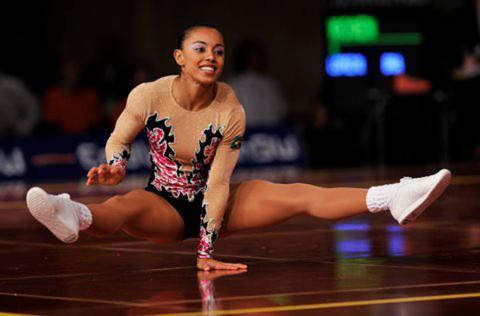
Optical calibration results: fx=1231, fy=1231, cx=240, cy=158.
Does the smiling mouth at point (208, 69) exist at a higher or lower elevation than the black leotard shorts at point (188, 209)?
higher

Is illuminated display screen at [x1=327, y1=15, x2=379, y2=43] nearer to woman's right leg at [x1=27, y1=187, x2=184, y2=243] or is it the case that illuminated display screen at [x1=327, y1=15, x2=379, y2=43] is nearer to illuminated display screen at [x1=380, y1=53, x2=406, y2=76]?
illuminated display screen at [x1=380, y1=53, x2=406, y2=76]

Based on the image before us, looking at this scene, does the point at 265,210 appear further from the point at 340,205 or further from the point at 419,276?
the point at 419,276

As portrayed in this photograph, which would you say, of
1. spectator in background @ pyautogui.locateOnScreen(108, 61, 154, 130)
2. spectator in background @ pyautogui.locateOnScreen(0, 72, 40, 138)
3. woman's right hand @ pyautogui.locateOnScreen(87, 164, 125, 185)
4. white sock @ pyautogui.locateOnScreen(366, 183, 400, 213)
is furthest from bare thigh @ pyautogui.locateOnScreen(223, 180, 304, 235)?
spectator in background @ pyautogui.locateOnScreen(0, 72, 40, 138)

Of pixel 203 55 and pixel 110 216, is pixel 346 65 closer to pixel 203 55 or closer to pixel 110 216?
pixel 203 55

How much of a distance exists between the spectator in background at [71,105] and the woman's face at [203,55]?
778 centimetres

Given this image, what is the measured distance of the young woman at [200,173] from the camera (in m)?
6.06

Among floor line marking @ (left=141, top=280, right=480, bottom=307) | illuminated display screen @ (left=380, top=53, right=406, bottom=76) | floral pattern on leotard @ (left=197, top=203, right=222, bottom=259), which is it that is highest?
illuminated display screen @ (left=380, top=53, right=406, bottom=76)

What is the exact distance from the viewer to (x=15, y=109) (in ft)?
45.2

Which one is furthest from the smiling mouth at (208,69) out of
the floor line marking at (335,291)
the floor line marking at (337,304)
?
the floor line marking at (337,304)

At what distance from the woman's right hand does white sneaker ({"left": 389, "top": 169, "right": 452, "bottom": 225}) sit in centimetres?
132

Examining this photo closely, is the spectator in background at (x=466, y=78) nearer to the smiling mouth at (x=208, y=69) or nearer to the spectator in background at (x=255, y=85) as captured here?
the spectator in background at (x=255, y=85)

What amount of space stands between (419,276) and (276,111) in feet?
28.9

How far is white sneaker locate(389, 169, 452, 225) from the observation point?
226 inches

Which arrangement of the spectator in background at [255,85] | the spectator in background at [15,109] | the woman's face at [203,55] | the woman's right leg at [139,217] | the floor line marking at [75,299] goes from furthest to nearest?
the spectator in background at [15,109] < the spectator in background at [255,85] < the woman's face at [203,55] < the woman's right leg at [139,217] < the floor line marking at [75,299]
